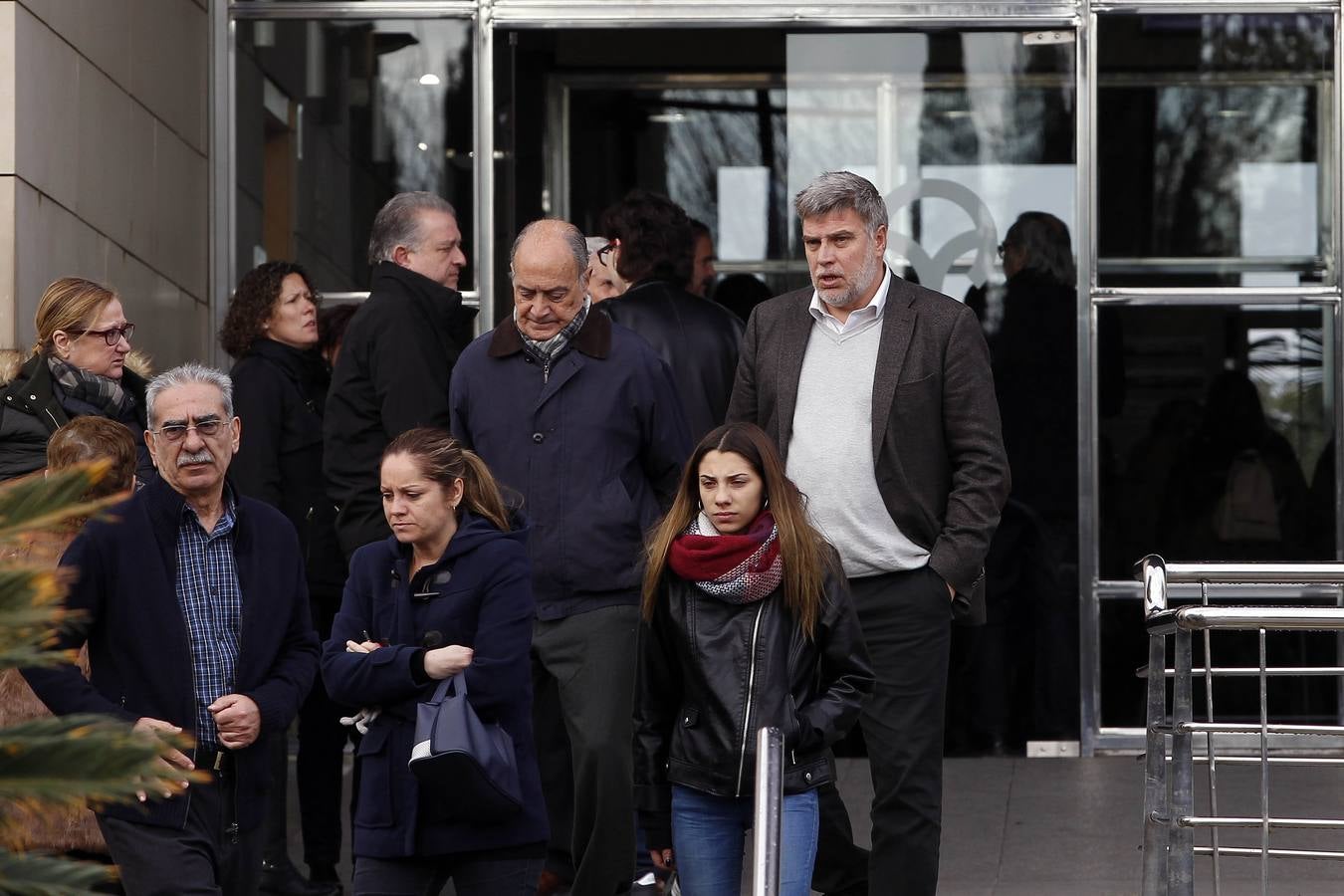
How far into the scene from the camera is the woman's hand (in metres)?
4.45

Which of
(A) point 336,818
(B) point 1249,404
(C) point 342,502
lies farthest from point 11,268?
(B) point 1249,404

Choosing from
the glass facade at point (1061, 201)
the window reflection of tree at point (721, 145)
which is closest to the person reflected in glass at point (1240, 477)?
the glass facade at point (1061, 201)

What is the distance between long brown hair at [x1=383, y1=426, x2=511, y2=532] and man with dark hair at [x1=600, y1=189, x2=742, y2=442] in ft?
5.42

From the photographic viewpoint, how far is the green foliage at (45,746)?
4.60ft

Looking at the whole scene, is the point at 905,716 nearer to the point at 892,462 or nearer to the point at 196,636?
the point at 892,462

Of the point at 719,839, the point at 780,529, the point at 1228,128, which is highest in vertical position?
the point at 1228,128

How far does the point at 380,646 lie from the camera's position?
459 centimetres

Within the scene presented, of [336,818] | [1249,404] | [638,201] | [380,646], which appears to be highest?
[638,201]

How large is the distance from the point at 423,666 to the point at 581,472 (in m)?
1.33

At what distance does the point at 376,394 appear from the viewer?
625cm

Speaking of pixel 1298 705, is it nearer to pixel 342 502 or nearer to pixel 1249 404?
pixel 1249 404

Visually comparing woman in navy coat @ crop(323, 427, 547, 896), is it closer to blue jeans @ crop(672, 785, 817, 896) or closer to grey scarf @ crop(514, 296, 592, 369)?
blue jeans @ crop(672, 785, 817, 896)

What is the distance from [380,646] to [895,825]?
152cm

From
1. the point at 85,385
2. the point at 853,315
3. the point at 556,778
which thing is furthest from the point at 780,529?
the point at 85,385
